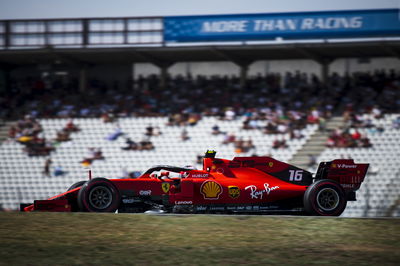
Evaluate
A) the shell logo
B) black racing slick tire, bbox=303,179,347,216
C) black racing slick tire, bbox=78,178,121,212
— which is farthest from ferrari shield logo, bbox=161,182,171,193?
black racing slick tire, bbox=303,179,347,216

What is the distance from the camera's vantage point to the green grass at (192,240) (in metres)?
7.90

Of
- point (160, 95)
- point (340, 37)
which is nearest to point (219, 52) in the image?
point (160, 95)

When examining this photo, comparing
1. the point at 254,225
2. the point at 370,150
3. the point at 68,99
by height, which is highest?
the point at 68,99

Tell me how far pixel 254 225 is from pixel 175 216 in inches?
62.1

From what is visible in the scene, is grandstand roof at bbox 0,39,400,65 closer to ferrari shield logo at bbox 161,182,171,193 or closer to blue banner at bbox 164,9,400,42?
blue banner at bbox 164,9,400,42

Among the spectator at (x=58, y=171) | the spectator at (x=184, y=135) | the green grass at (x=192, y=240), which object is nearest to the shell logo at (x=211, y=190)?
the green grass at (x=192, y=240)

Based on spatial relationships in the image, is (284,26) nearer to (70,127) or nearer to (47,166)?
(70,127)

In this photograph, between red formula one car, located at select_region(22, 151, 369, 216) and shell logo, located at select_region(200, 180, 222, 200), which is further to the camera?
shell logo, located at select_region(200, 180, 222, 200)

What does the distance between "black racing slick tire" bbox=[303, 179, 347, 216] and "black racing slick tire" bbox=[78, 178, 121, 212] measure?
359 centimetres

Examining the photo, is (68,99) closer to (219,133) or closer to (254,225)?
(219,133)

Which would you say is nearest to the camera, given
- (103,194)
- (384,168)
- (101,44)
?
(103,194)

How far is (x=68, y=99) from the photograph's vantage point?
26172mm

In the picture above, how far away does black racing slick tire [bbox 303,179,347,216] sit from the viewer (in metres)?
12.1

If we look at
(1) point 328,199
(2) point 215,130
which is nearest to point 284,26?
(2) point 215,130
